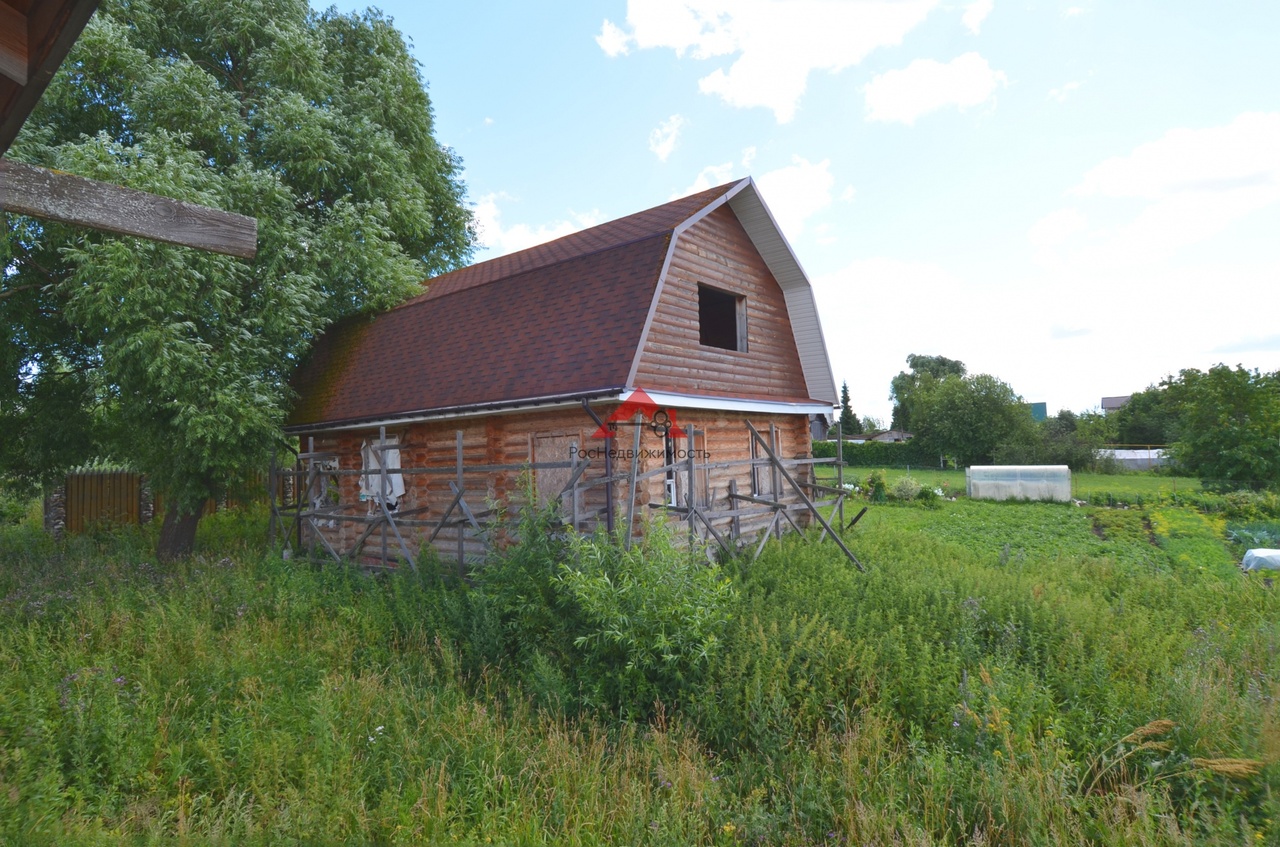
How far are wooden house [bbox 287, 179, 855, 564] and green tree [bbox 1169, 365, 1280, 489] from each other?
24182mm

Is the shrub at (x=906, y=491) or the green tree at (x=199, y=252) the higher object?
the green tree at (x=199, y=252)

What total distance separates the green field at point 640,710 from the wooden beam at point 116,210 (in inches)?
128

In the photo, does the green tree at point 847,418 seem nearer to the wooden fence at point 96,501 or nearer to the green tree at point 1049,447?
the green tree at point 1049,447

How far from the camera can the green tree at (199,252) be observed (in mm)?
10398

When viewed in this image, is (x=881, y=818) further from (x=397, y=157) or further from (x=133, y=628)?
(x=397, y=157)

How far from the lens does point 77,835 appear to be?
3.63 meters

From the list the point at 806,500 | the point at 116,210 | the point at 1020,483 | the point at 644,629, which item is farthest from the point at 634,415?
the point at 1020,483

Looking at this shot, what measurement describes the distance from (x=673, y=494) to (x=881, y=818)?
6705 millimetres

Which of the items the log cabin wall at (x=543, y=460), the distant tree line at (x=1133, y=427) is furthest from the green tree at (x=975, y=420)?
the log cabin wall at (x=543, y=460)

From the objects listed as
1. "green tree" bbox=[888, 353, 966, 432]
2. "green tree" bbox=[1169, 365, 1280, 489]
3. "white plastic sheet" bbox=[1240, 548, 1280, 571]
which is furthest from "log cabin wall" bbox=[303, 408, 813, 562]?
"green tree" bbox=[888, 353, 966, 432]

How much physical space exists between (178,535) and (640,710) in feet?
40.2

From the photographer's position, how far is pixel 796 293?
13516mm

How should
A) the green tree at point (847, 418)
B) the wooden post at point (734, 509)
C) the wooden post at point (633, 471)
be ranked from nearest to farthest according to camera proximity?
1. the wooden post at point (633, 471)
2. the wooden post at point (734, 509)
3. the green tree at point (847, 418)

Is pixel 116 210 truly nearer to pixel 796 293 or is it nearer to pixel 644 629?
pixel 644 629
